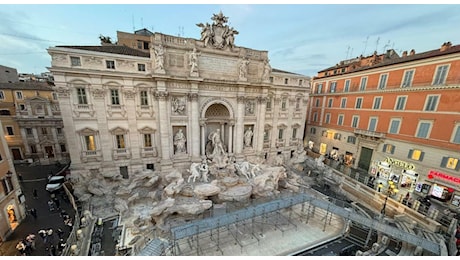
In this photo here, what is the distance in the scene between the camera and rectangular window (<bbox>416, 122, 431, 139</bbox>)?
1609cm

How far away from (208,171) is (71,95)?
1326 centimetres

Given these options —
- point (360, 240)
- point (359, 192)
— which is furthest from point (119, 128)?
point (359, 192)

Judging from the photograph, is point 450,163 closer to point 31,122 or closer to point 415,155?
point 415,155

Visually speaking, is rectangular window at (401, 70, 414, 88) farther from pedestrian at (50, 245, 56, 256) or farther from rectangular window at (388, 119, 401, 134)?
pedestrian at (50, 245, 56, 256)

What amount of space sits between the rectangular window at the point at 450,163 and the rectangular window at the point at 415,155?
1456 mm

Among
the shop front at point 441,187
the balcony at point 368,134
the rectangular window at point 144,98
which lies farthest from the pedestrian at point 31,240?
the balcony at point 368,134

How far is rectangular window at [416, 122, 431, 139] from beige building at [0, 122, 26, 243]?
34.5 m

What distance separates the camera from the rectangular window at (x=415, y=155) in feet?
53.9

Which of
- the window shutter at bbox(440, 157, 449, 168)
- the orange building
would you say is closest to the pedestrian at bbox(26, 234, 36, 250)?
the orange building

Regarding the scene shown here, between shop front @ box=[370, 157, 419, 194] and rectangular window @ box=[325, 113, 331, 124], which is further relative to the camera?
rectangular window @ box=[325, 113, 331, 124]

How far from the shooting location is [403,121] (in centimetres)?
1789

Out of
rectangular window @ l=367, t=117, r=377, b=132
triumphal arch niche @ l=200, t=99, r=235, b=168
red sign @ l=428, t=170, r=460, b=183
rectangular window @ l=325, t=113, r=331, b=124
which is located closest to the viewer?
red sign @ l=428, t=170, r=460, b=183

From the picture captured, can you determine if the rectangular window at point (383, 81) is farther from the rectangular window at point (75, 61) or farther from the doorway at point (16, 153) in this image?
the doorway at point (16, 153)

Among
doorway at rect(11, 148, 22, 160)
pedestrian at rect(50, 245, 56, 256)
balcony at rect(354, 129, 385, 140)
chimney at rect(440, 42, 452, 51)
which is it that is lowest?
pedestrian at rect(50, 245, 56, 256)
